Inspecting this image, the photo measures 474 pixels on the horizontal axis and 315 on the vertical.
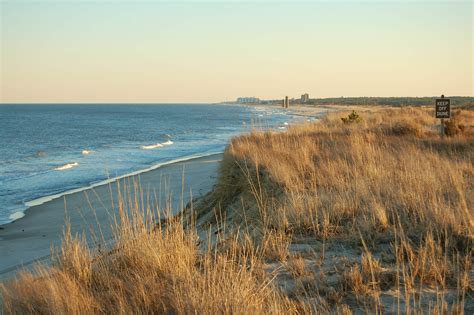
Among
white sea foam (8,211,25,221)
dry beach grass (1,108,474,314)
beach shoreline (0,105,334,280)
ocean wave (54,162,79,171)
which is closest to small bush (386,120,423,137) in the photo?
beach shoreline (0,105,334,280)

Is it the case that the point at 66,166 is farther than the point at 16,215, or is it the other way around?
the point at 66,166

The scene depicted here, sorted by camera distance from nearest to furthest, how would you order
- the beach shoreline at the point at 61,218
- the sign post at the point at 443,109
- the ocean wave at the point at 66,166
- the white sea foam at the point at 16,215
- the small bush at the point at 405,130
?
the beach shoreline at the point at 61,218 → the white sea foam at the point at 16,215 → the sign post at the point at 443,109 → the small bush at the point at 405,130 → the ocean wave at the point at 66,166

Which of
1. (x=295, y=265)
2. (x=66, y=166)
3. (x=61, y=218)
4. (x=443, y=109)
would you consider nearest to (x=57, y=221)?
(x=61, y=218)

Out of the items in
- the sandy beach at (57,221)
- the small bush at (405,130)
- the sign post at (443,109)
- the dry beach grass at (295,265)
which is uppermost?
the sign post at (443,109)

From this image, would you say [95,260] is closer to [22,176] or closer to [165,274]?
[165,274]

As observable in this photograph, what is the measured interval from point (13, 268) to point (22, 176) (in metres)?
13.2

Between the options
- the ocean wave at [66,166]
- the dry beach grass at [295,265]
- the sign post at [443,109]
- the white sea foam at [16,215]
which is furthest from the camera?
the ocean wave at [66,166]

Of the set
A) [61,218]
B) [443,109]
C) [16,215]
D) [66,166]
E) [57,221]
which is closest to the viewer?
[57,221]

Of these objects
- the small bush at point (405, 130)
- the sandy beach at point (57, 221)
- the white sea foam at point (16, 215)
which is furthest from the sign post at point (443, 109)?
the white sea foam at point (16, 215)

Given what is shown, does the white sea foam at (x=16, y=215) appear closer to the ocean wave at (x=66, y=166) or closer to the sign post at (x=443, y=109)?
the ocean wave at (x=66, y=166)

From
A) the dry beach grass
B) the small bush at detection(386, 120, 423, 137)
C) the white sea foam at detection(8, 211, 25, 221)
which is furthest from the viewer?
the small bush at detection(386, 120, 423, 137)

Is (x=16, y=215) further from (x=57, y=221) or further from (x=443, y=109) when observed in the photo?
(x=443, y=109)

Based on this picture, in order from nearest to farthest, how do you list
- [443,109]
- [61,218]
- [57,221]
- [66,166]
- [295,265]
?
[295,265] → [57,221] → [61,218] → [443,109] → [66,166]

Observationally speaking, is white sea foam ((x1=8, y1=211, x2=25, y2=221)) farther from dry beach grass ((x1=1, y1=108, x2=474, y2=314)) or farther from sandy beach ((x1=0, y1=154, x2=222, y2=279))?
dry beach grass ((x1=1, y1=108, x2=474, y2=314))
